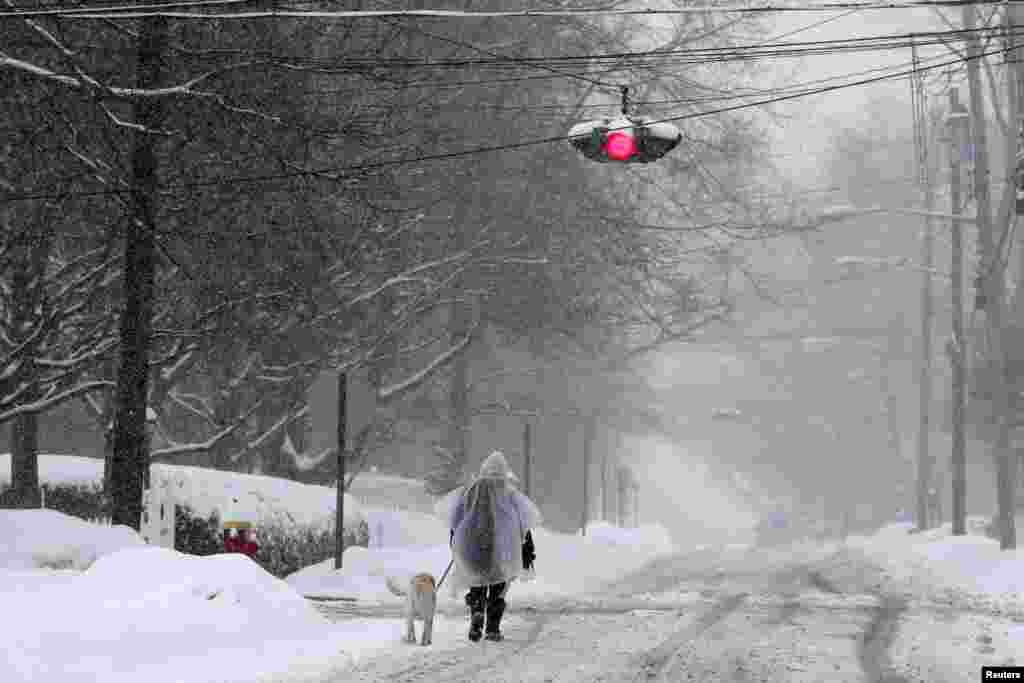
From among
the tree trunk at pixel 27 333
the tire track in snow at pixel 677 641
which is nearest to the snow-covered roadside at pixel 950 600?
the tire track in snow at pixel 677 641

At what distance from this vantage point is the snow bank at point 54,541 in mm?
16625

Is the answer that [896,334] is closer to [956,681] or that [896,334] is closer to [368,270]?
[368,270]

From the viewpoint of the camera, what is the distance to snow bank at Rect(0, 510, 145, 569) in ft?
54.5

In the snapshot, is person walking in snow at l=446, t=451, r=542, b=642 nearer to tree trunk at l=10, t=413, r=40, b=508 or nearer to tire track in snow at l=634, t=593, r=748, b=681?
tire track in snow at l=634, t=593, r=748, b=681

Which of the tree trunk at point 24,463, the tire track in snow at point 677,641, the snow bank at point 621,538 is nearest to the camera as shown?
the tire track in snow at point 677,641

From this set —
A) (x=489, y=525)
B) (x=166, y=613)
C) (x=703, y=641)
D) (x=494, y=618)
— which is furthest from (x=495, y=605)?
(x=166, y=613)

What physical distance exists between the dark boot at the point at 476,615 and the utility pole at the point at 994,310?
1618 centimetres

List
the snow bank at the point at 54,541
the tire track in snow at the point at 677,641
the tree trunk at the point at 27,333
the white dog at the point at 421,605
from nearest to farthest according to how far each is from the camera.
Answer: the tire track in snow at the point at 677,641 < the white dog at the point at 421,605 < the snow bank at the point at 54,541 < the tree trunk at the point at 27,333

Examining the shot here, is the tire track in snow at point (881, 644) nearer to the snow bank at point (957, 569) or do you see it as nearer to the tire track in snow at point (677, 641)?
the tire track in snow at point (677, 641)

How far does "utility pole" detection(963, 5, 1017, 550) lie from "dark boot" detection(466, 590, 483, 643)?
16180 mm

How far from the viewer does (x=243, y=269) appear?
21.3 m

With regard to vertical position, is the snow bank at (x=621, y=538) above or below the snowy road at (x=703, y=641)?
below

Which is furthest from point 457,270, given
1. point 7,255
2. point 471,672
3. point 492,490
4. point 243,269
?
point 471,672

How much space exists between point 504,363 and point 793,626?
32932mm
